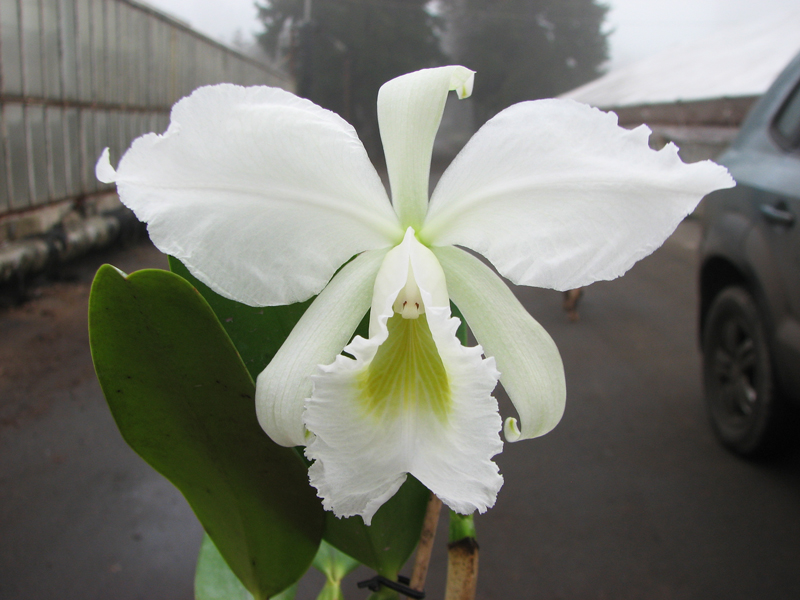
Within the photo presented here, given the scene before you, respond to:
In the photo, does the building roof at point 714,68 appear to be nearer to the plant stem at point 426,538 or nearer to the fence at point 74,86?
the fence at point 74,86

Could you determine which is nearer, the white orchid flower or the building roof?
the white orchid flower

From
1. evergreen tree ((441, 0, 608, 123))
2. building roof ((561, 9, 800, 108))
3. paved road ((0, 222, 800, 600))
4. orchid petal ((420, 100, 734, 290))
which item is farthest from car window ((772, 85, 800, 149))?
evergreen tree ((441, 0, 608, 123))

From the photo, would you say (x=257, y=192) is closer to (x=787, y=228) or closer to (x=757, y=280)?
(x=787, y=228)

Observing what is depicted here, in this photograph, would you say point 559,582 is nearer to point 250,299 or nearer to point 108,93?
point 250,299

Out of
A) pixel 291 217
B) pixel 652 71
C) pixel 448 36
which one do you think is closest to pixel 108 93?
pixel 291 217

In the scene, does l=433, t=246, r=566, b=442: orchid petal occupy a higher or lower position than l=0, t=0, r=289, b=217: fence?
higher

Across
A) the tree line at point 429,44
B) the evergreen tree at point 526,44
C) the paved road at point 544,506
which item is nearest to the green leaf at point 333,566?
the paved road at point 544,506

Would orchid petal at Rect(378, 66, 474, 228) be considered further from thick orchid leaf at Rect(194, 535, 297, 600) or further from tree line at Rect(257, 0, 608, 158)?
tree line at Rect(257, 0, 608, 158)

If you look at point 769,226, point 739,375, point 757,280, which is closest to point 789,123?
point 769,226
